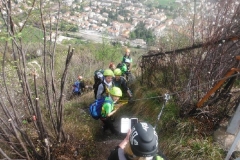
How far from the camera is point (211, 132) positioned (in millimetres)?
4477

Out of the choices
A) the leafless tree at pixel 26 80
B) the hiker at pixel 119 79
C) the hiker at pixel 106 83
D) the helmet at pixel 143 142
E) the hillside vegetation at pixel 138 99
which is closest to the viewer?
the helmet at pixel 143 142

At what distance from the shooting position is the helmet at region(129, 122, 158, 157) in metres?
2.21

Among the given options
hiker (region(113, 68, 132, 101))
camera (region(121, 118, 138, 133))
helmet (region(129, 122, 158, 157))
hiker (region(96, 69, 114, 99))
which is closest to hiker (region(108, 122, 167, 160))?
helmet (region(129, 122, 158, 157))

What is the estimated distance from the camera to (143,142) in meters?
2.21

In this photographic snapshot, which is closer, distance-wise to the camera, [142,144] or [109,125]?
[142,144]

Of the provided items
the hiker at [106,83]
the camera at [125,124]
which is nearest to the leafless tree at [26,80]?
the camera at [125,124]

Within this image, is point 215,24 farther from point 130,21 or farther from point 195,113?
point 130,21

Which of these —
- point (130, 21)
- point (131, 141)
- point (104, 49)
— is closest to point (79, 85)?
point (131, 141)

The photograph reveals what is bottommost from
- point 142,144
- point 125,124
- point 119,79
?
point 119,79

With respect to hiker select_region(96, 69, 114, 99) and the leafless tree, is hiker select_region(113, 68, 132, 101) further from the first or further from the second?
the leafless tree

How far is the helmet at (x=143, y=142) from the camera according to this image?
2211 mm

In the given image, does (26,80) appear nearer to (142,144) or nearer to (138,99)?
(142,144)

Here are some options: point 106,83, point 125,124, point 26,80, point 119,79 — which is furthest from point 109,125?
point 26,80

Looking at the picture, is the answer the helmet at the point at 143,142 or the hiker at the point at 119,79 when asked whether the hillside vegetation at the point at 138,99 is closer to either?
the hiker at the point at 119,79
